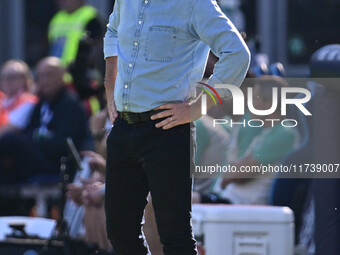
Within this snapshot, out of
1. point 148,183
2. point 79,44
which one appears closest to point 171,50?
point 148,183

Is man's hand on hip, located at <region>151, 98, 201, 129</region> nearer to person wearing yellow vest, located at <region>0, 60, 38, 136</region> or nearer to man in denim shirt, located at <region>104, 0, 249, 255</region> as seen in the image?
man in denim shirt, located at <region>104, 0, 249, 255</region>

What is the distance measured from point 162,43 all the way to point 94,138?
3134 mm

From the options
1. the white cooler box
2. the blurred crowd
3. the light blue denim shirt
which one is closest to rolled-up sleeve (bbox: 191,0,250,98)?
the light blue denim shirt

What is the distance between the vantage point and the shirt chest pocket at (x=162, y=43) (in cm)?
363

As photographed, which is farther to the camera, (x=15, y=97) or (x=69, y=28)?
(x=69, y=28)

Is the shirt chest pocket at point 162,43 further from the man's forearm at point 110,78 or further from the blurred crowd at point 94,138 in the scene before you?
the blurred crowd at point 94,138

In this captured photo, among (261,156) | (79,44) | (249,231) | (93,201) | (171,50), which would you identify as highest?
(171,50)

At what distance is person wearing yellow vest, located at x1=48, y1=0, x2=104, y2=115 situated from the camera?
830cm

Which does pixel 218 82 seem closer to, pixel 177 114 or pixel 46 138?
pixel 177 114

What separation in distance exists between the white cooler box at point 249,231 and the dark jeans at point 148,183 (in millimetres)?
1202

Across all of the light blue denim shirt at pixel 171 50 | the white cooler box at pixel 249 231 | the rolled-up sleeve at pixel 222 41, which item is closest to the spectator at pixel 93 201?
the white cooler box at pixel 249 231

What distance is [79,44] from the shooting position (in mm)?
8508

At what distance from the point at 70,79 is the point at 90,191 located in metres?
2.56

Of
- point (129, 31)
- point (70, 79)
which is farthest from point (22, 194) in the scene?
point (129, 31)
